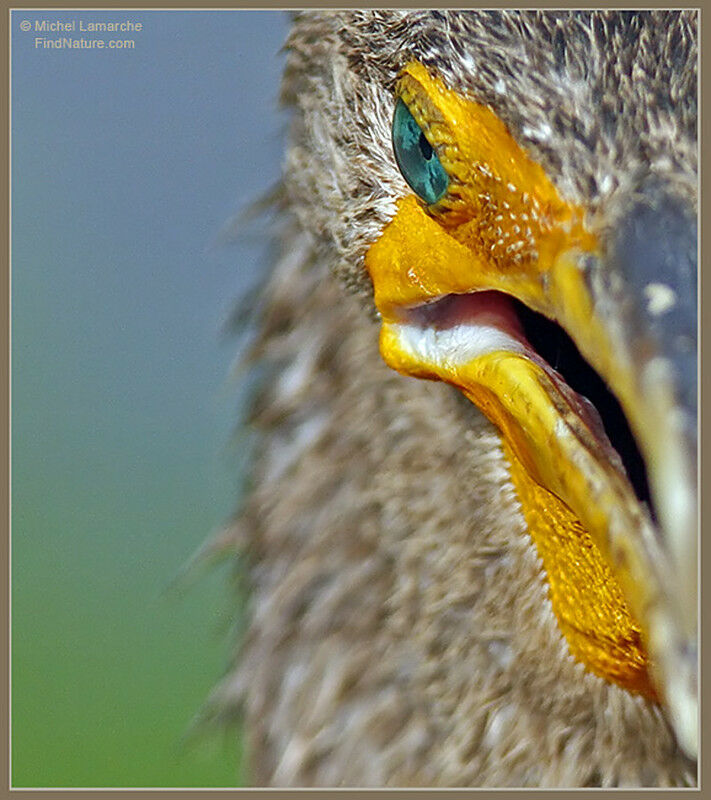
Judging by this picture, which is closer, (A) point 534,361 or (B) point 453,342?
(A) point 534,361

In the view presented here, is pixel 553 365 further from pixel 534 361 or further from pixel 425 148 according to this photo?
pixel 425 148

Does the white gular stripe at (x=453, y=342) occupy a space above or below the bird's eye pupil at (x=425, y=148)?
below

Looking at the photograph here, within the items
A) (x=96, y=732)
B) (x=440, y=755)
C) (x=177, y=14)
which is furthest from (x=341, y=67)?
(x=96, y=732)

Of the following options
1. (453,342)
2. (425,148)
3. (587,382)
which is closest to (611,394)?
(587,382)

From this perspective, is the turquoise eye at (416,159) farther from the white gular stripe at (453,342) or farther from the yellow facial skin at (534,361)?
the white gular stripe at (453,342)

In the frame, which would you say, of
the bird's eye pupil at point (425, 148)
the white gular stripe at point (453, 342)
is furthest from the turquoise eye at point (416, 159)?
the white gular stripe at point (453, 342)

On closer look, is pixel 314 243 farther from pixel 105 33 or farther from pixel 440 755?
pixel 440 755

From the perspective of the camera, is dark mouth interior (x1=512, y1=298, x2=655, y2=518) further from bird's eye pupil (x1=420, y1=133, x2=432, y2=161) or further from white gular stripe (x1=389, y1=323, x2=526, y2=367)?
bird's eye pupil (x1=420, y1=133, x2=432, y2=161)

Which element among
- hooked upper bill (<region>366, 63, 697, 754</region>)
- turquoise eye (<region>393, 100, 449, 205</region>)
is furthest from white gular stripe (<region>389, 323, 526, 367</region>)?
turquoise eye (<region>393, 100, 449, 205</region>)
